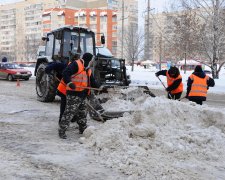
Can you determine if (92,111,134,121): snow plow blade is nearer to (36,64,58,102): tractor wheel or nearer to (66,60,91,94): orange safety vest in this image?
(66,60,91,94): orange safety vest

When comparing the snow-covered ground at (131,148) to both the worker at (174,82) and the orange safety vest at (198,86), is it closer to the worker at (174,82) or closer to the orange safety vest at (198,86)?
the orange safety vest at (198,86)

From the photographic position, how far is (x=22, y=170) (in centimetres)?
495

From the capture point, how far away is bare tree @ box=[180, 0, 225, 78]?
919 inches

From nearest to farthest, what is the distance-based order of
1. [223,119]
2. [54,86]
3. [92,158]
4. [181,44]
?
[92,158] → [223,119] → [54,86] → [181,44]

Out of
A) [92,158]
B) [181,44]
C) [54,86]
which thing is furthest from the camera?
[181,44]

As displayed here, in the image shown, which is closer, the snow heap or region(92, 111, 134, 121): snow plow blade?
the snow heap

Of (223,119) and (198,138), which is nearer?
(198,138)

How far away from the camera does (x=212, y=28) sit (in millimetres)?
23906

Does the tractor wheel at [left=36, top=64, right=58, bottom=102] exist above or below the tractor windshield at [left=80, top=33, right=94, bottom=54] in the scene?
below

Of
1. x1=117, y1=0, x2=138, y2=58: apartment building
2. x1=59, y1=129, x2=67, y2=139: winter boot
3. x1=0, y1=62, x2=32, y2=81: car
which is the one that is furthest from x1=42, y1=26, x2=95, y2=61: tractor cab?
x1=117, y1=0, x2=138, y2=58: apartment building

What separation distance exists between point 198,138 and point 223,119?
1216 millimetres

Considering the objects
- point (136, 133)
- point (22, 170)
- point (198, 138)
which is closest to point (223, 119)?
point (198, 138)

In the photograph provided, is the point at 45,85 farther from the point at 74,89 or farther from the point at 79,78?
the point at 74,89

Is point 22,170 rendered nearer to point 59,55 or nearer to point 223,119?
point 223,119
